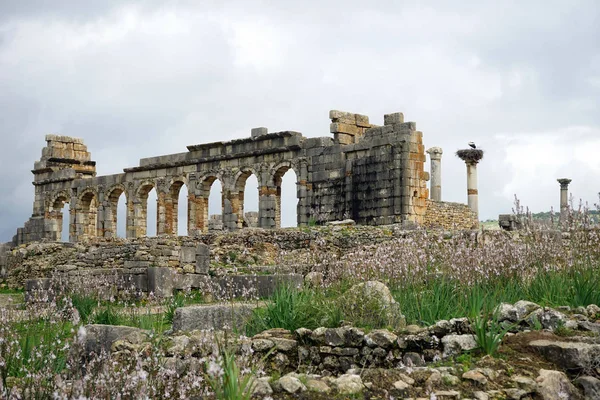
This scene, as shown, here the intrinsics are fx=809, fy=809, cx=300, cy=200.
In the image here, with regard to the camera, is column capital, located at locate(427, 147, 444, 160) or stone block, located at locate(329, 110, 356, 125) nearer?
stone block, located at locate(329, 110, 356, 125)

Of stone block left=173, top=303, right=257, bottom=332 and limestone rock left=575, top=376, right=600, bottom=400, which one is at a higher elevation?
stone block left=173, top=303, right=257, bottom=332

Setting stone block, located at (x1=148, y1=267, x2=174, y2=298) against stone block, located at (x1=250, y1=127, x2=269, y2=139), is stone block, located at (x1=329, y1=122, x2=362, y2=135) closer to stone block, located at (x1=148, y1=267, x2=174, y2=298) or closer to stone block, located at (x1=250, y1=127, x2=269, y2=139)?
stone block, located at (x1=250, y1=127, x2=269, y2=139)

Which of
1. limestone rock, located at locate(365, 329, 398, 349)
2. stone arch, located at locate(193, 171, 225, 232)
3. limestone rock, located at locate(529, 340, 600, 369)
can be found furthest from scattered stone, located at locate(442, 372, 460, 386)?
stone arch, located at locate(193, 171, 225, 232)

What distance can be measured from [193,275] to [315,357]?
9.80 m

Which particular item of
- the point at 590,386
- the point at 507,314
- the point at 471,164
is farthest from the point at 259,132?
the point at 590,386

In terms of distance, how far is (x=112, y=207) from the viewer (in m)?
36.6

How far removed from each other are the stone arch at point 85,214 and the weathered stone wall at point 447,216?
17.3 meters

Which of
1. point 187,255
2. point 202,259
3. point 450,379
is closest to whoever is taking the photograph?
point 450,379

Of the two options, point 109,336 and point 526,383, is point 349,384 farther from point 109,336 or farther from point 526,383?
point 109,336

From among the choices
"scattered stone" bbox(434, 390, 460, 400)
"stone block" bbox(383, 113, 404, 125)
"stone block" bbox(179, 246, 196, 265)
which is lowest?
"scattered stone" bbox(434, 390, 460, 400)

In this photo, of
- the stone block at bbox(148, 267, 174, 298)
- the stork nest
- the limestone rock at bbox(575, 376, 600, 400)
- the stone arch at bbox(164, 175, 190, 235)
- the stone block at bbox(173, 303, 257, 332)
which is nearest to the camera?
the limestone rock at bbox(575, 376, 600, 400)

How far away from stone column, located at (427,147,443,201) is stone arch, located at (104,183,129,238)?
13432mm

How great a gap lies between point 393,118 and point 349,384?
20.1 m

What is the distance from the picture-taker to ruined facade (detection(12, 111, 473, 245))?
83.8 ft
